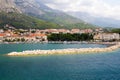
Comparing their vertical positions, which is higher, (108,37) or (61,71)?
(108,37)

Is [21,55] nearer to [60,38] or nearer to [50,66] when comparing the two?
[50,66]

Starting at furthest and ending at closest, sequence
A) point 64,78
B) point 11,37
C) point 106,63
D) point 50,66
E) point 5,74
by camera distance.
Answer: point 11,37 < point 106,63 < point 50,66 < point 5,74 < point 64,78

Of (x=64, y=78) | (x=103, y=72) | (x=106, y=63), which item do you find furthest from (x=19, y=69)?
(x=106, y=63)

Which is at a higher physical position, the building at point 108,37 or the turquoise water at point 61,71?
the building at point 108,37

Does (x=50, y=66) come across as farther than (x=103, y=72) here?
Yes

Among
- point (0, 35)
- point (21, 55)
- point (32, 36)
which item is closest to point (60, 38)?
point (32, 36)

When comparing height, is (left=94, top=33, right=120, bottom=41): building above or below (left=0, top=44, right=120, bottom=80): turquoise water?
above

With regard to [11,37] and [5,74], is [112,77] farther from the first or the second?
[11,37]

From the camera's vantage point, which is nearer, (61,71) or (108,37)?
(61,71)

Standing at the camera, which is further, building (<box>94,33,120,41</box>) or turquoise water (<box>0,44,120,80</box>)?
building (<box>94,33,120,41</box>)

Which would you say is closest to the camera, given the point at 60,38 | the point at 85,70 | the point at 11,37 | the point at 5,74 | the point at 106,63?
the point at 5,74

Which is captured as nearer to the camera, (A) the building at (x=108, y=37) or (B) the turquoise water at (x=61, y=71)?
(B) the turquoise water at (x=61, y=71)
